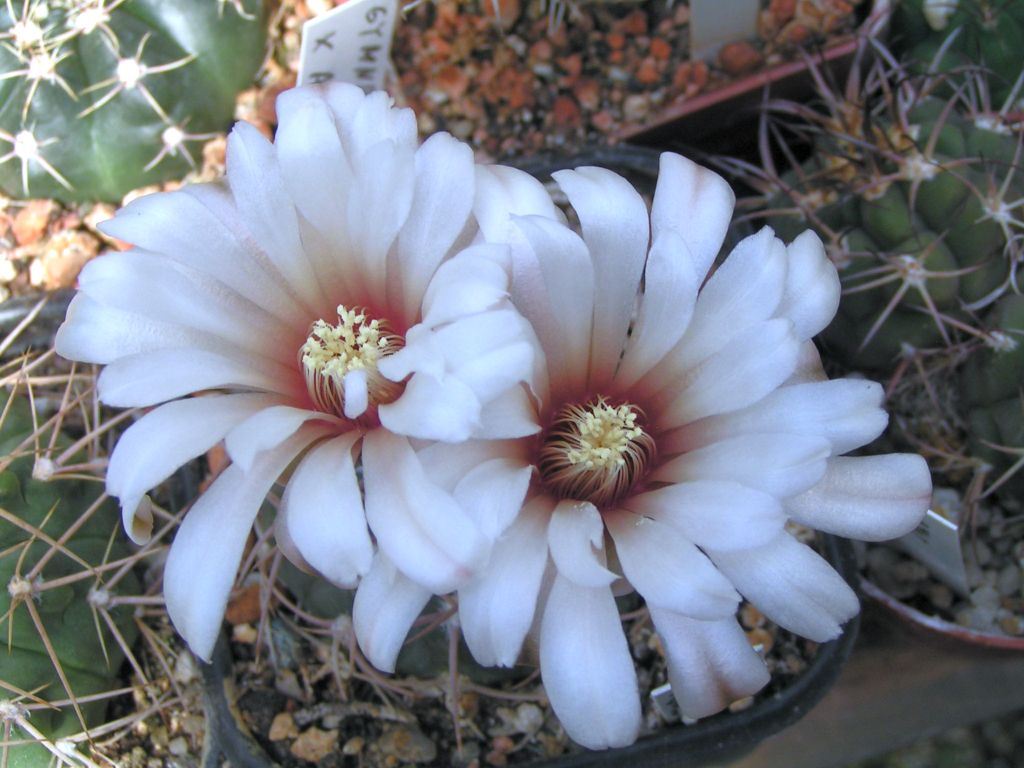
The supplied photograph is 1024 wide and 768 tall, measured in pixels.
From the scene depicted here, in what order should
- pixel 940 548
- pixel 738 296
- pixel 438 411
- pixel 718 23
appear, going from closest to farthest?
pixel 438 411 < pixel 738 296 < pixel 940 548 < pixel 718 23

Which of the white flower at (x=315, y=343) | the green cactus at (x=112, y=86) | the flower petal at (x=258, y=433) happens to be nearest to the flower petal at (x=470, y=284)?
the white flower at (x=315, y=343)

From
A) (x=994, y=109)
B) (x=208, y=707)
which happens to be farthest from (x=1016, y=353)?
(x=208, y=707)

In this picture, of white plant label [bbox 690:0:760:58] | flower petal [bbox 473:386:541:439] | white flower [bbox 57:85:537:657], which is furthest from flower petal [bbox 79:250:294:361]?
white plant label [bbox 690:0:760:58]

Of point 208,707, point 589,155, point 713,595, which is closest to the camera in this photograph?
point 713,595

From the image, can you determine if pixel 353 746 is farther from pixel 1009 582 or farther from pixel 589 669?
pixel 1009 582

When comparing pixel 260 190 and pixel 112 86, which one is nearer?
pixel 260 190

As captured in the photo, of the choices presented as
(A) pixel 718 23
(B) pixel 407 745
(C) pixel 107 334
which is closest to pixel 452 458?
(C) pixel 107 334

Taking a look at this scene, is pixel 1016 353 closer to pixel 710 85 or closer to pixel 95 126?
pixel 710 85

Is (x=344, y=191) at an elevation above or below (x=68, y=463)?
above
